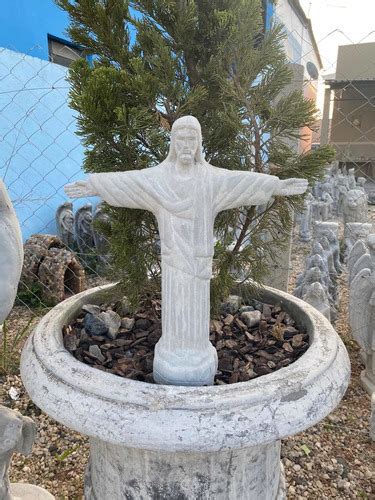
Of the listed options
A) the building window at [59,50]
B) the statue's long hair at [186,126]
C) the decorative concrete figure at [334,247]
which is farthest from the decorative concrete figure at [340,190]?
the statue's long hair at [186,126]

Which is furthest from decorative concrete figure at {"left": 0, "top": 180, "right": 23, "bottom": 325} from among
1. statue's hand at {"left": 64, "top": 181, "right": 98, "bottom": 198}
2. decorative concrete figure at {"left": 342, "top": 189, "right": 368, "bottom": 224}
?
decorative concrete figure at {"left": 342, "top": 189, "right": 368, "bottom": 224}

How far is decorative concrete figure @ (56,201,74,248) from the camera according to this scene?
388 centimetres

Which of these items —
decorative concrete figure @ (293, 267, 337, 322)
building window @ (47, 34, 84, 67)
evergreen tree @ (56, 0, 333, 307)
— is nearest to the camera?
evergreen tree @ (56, 0, 333, 307)

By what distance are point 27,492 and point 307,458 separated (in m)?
1.14

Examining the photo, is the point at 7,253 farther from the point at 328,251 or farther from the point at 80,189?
the point at 328,251

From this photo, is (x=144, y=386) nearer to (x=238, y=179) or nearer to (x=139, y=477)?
(x=139, y=477)

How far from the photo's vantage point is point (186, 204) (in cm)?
105

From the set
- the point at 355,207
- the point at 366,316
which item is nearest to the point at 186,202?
the point at 366,316

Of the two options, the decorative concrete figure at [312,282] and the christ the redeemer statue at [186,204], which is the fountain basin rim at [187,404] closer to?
the christ the redeemer statue at [186,204]

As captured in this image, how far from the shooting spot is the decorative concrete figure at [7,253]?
3.19 feet

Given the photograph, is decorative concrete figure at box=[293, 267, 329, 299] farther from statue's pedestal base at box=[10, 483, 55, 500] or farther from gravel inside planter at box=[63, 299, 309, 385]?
statue's pedestal base at box=[10, 483, 55, 500]

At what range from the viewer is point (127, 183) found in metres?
1.07

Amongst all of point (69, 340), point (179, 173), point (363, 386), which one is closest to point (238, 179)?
point (179, 173)

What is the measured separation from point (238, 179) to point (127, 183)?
0.94 feet
